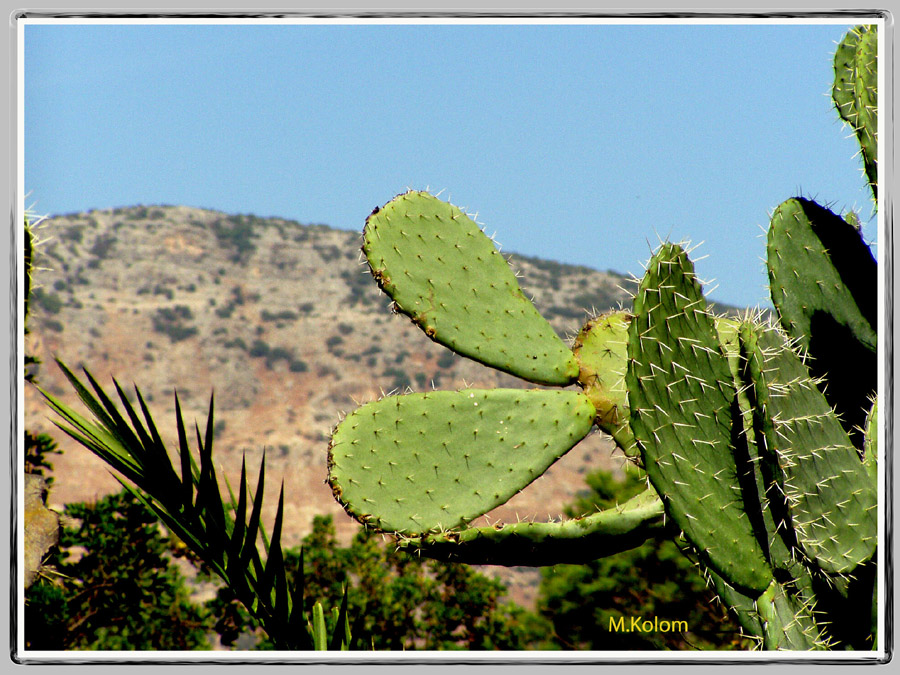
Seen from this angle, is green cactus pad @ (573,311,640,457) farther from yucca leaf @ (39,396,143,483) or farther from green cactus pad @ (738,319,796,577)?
yucca leaf @ (39,396,143,483)

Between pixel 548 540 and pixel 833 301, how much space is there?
93 cm

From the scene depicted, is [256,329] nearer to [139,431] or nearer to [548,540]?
[139,431]

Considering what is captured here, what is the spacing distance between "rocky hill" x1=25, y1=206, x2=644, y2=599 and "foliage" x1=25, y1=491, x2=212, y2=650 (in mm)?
12228

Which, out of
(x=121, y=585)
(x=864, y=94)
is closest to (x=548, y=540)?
(x=864, y=94)

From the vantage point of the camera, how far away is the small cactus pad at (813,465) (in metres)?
1.55

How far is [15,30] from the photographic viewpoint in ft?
6.64

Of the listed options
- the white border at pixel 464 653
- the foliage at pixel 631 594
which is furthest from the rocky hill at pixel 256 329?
the white border at pixel 464 653

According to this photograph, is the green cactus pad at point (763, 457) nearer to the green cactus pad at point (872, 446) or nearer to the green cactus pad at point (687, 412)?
the green cactus pad at point (687, 412)

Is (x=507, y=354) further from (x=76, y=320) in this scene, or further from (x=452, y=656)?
(x=76, y=320)

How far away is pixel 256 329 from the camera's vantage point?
21.4m

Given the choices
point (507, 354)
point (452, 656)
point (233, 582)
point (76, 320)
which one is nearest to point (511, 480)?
point (507, 354)

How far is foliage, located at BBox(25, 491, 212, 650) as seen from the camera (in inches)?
128

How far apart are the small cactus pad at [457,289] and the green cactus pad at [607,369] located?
35 millimetres

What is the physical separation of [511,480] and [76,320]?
17.2 m
